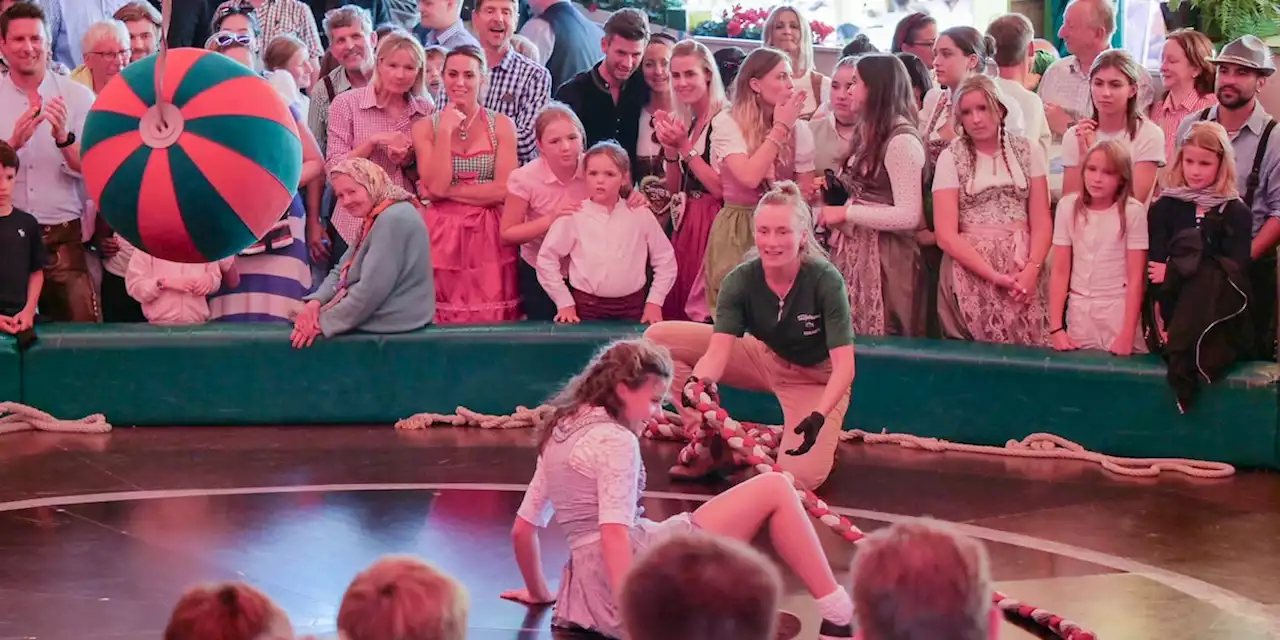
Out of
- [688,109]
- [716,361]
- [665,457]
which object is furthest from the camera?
[688,109]

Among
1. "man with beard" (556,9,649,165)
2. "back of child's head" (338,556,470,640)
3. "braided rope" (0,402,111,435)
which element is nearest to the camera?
"back of child's head" (338,556,470,640)

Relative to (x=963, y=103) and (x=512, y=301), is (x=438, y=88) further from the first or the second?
(x=963, y=103)

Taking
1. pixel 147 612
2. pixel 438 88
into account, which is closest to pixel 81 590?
pixel 147 612

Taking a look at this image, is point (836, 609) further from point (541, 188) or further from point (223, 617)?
point (541, 188)

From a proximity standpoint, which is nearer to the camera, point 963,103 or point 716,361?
point 716,361

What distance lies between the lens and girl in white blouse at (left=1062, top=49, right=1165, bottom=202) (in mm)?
7590

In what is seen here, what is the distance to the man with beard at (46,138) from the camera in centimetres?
820

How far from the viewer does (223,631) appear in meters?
2.74

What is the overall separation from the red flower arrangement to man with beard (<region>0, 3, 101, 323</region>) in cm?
595

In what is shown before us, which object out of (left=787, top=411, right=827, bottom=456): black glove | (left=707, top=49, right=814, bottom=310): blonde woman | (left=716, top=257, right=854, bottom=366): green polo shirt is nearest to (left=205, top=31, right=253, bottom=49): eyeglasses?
(left=707, top=49, right=814, bottom=310): blonde woman

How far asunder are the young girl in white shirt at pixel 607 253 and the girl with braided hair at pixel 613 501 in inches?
122

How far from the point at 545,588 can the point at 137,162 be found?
1829 mm

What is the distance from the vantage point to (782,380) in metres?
6.96

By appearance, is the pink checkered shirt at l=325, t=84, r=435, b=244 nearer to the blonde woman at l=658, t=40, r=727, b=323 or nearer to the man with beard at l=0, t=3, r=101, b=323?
the man with beard at l=0, t=3, r=101, b=323
